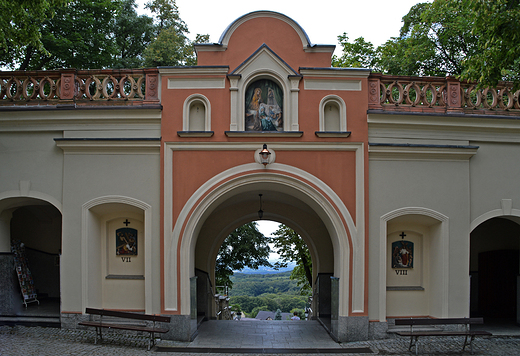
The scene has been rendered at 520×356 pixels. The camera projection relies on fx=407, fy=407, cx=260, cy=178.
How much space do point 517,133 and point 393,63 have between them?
21.2ft

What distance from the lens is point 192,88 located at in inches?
345

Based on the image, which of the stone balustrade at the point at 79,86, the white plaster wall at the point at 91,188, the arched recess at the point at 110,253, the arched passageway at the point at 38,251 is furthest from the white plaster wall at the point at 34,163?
the arched passageway at the point at 38,251

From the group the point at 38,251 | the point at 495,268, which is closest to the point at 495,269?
the point at 495,268

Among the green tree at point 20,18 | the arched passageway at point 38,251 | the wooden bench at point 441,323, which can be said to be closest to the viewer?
the green tree at point 20,18

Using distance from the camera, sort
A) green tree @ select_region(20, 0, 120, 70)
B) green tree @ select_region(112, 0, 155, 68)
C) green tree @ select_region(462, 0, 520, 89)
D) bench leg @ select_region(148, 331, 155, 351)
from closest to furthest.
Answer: green tree @ select_region(462, 0, 520, 89)
bench leg @ select_region(148, 331, 155, 351)
green tree @ select_region(20, 0, 120, 70)
green tree @ select_region(112, 0, 155, 68)

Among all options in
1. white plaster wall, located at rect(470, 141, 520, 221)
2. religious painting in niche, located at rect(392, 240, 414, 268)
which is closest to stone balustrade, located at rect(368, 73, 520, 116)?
white plaster wall, located at rect(470, 141, 520, 221)

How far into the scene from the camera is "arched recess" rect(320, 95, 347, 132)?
8789 millimetres

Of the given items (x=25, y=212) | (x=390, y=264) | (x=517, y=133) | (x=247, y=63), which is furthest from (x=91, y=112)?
(x=517, y=133)

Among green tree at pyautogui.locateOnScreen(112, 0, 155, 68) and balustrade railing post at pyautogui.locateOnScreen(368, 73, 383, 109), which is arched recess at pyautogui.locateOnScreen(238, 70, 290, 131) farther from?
green tree at pyautogui.locateOnScreen(112, 0, 155, 68)

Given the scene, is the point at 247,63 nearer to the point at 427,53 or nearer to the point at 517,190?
the point at 517,190

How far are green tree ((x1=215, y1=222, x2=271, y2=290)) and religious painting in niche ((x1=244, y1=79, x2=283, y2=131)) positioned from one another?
983cm

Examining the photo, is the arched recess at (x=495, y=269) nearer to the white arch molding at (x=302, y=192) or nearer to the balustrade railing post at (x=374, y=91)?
the white arch molding at (x=302, y=192)

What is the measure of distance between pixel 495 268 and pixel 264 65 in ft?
26.8

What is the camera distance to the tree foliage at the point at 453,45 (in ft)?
22.6
